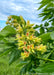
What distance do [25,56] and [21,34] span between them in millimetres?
138

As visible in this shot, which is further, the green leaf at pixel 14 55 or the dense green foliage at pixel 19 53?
the green leaf at pixel 14 55

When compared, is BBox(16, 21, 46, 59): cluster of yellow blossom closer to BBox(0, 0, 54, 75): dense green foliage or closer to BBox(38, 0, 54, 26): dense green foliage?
BBox(0, 0, 54, 75): dense green foliage

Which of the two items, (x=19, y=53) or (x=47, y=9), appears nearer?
(x=19, y=53)

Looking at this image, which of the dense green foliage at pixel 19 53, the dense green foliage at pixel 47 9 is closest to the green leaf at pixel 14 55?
the dense green foliage at pixel 19 53

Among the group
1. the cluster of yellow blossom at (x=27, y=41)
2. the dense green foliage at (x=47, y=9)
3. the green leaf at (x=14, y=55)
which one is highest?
the dense green foliage at (x=47, y=9)

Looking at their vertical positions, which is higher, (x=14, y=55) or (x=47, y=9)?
(x=47, y=9)

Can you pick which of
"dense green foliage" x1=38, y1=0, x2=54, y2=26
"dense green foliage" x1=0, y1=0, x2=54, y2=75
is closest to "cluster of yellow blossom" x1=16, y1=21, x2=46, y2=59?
"dense green foliage" x1=0, y1=0, x2=54, y2=75

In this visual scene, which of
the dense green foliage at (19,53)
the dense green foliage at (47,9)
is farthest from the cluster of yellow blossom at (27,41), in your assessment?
the dense green foliage at (47,9)

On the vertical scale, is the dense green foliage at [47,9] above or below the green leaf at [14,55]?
above

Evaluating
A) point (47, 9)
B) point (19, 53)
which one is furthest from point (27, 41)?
point (47, 9)

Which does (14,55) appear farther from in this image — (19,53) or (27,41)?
(27,41)

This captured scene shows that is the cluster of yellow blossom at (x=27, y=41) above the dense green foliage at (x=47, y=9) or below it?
below

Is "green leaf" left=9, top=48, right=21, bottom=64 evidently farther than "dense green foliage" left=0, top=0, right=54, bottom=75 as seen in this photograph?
Yes

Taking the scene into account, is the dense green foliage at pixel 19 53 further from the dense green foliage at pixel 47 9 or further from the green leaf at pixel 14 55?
the dense green foliage at pixel 47 9
